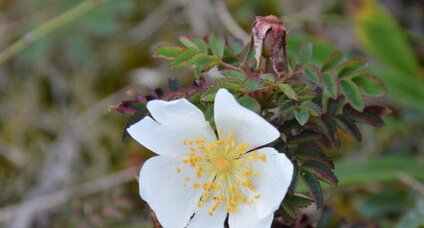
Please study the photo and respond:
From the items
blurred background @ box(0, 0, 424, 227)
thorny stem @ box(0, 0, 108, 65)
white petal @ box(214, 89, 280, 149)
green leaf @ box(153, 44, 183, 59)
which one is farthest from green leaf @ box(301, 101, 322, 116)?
thorny stem @ box(0, 0, 108, 65)

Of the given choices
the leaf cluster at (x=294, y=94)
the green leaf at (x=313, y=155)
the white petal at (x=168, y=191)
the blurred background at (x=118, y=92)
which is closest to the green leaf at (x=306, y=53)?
the leaf cluster at (x=294, y=94)

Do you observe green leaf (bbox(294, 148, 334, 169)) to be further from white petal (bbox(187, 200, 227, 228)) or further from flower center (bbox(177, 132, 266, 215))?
white petal (bbox(187, 200, 227, 228))

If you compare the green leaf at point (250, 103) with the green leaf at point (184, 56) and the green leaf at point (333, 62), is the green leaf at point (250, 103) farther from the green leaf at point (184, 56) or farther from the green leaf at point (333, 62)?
the green leaf at point (333, 62)

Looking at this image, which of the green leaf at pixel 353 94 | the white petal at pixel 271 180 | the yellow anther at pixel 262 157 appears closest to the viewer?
the white petal at pixel 271 180

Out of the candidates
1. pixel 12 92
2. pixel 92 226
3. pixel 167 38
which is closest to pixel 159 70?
pixel 167 38

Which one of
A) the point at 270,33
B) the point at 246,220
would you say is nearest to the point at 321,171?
the point at 246,220

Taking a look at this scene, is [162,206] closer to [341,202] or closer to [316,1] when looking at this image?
[341,202]
